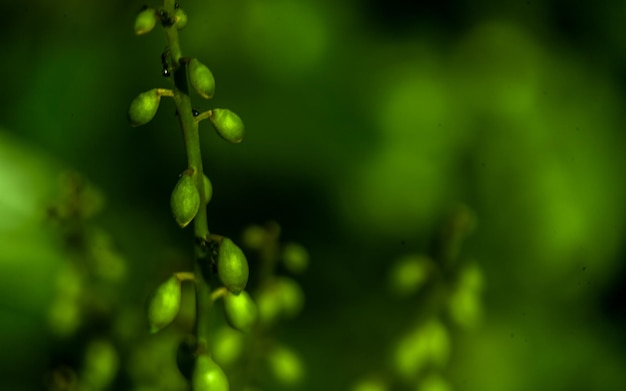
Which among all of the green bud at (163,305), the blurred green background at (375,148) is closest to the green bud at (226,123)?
the green bud at (163,305)

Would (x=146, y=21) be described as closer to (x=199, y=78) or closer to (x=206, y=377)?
(x=199, y=78)

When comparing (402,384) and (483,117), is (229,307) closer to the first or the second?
(402,384)

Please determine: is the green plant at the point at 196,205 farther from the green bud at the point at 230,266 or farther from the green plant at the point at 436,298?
the green plant at the point at 436,298

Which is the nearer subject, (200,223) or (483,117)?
(200,223)

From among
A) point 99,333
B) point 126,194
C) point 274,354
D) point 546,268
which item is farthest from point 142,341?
point 546,268

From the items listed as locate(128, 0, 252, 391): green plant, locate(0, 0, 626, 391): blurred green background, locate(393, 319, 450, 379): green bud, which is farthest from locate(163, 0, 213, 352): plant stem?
locate(0, 0, 626, 391): blurred green background

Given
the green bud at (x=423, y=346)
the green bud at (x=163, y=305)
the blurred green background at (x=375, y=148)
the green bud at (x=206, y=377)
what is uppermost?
the blurred green background at (x=375, y=148)

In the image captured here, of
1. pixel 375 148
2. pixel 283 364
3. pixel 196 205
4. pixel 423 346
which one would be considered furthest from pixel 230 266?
pixel 375 148

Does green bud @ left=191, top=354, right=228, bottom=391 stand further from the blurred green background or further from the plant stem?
the blurred green background

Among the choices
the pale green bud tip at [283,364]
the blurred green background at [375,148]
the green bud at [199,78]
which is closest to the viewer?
the green bud at [199,78]
